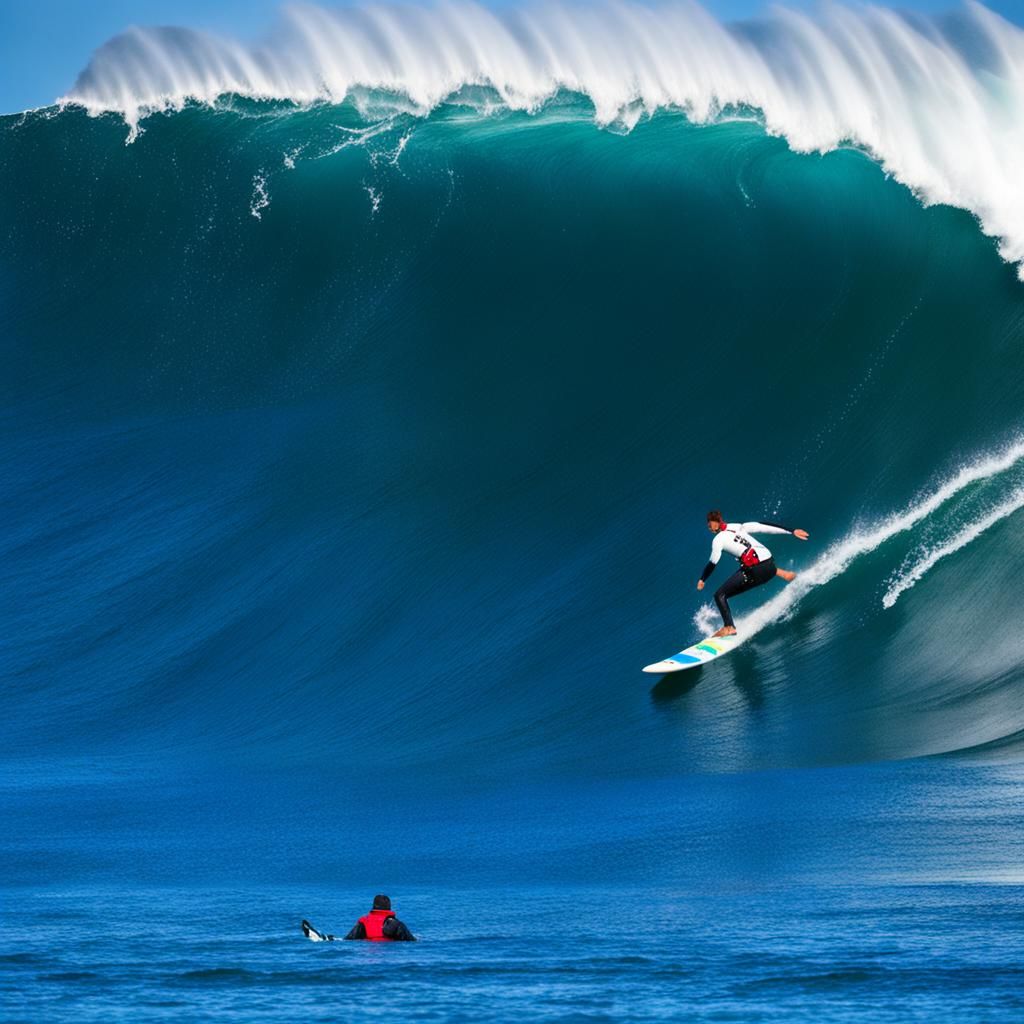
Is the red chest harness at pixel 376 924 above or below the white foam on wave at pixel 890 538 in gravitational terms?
below

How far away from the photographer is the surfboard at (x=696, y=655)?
11.8 meters

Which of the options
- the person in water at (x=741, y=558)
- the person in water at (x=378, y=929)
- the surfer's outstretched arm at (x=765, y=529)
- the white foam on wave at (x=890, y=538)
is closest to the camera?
the person in water at (x=378, y=929)

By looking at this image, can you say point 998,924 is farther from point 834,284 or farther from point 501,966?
point 834,284

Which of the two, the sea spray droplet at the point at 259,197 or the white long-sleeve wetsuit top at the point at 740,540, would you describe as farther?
the sea spray droplet at the point at 259,197

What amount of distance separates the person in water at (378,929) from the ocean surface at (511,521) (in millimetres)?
149

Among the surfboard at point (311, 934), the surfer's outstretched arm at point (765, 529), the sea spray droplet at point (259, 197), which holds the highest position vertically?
the sea spray droplet at point (259, 197)

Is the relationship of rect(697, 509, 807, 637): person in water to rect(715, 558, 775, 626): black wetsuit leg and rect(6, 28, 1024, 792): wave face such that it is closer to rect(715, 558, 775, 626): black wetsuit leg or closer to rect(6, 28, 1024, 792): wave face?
rect(715, 558, 775, 626): black wetsuit leg

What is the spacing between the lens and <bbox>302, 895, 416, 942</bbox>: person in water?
7.48 m

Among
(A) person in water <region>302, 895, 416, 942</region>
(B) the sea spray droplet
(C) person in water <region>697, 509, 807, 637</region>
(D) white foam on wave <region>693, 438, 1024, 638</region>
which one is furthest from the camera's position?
(B) the sea spray droplet

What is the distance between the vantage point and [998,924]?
698 cm

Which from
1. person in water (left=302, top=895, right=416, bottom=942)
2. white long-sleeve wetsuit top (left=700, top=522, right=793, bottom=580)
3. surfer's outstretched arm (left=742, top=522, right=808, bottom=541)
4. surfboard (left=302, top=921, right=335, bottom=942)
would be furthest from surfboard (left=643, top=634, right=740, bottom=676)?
surfboard (left=302, top=921, right=335, bottom=942)

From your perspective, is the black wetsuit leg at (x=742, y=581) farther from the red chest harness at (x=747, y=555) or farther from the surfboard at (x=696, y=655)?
the surfboard at (x=696, y=655)

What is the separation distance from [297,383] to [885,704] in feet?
23.7

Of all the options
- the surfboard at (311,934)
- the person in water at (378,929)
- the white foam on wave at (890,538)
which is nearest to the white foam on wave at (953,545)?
the white foam on wave at (890,538)
